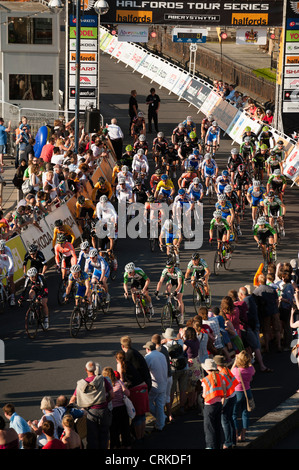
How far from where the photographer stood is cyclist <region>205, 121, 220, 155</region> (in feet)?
111

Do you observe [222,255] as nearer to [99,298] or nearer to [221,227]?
[221,227]

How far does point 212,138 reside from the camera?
34.1 metres

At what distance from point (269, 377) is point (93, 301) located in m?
4.39

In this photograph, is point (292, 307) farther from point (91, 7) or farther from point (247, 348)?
point (91, 7)

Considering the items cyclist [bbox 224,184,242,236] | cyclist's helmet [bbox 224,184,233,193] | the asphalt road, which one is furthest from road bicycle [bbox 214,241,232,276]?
cyclist's helmet [bbox 224,184,233,193]

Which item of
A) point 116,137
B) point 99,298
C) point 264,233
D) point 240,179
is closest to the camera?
point 99,298

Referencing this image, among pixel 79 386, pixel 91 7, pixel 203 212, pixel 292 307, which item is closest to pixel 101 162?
pixel 203 212

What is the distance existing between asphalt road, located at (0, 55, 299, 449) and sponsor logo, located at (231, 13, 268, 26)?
10.4 metres

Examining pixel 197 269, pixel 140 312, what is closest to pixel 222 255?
pixel 197 269

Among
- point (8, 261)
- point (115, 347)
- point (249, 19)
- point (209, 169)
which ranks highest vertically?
point (249, 19)

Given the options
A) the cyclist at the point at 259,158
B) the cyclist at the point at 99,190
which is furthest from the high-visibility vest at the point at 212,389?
the cyclist at the point at 259,158

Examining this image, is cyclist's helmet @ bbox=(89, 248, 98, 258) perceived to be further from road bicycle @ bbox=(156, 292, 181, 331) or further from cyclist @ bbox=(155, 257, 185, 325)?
road bicycle @ bbox=(156, 292, 181, 331)

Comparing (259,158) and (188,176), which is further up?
(259,158)

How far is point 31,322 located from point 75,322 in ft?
2.75
